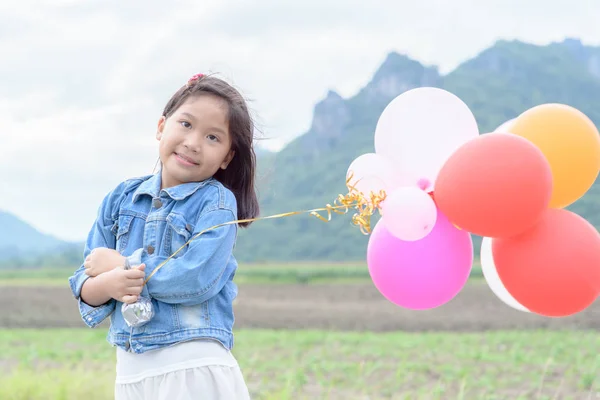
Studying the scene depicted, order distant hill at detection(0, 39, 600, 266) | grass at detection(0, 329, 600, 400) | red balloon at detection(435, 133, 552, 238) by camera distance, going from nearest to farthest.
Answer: red balloon at detection(435, 133, 552, 238)
grass at detection(0, 329, 600, 400)
distant hill at detection(0, 39, 600, 266)

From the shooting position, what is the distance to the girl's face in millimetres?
1701

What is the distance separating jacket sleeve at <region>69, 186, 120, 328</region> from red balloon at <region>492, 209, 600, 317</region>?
3.46ft

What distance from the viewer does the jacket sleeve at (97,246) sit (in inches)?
66.9

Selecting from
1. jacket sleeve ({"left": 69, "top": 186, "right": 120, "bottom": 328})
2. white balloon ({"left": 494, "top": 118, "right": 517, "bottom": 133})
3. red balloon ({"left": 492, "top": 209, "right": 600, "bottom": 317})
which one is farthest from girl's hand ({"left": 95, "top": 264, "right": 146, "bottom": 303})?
white balloon ({"left": 494, "top": 118, "right": 517, "bottom": 133})

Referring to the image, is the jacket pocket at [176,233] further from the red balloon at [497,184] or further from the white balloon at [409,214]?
the red balloon at [497,184]

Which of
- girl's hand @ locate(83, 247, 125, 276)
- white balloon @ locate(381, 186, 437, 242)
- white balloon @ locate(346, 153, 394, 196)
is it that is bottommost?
girl's hand @ locate(83, 247, 125, 276)

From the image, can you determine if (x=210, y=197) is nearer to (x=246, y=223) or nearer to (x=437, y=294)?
(x=246, y=223)

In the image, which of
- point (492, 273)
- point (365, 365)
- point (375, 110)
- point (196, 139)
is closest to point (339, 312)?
point (365, 365)

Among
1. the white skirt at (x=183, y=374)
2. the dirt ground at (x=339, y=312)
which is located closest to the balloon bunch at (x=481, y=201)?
the white skirt at (x=183, y=374)

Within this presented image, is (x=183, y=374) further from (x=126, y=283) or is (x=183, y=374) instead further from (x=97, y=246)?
(x=97, y=246)

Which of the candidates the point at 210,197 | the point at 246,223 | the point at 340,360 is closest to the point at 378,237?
the point at 246,223

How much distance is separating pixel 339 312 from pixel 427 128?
6.91m

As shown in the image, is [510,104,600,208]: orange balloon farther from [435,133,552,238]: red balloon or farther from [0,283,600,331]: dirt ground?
[0,283,600,331]: dirt ground

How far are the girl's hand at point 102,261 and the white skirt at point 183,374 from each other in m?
0.22
